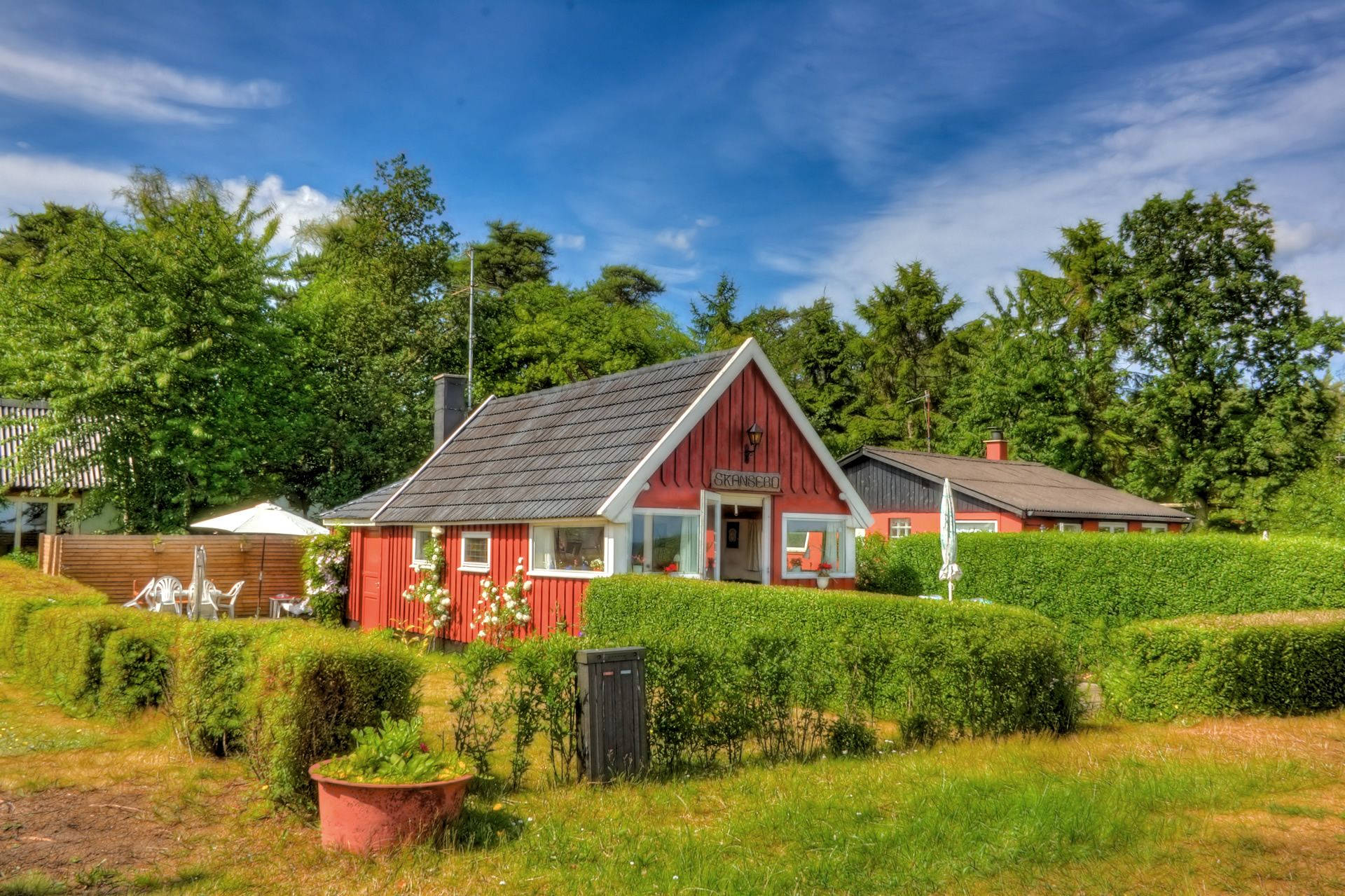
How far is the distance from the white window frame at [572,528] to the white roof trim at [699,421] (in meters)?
0.50

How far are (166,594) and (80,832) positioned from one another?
1554 centimetres

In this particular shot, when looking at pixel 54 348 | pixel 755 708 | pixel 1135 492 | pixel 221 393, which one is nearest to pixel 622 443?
pixel 755 708

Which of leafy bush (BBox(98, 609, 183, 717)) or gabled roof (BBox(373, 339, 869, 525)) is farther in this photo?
gabled roof (BBox(373, 339, 869, 525))

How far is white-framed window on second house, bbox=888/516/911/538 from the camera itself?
3112cm

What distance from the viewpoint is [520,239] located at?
52.2 meters

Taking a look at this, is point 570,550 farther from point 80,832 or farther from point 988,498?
point 988,498

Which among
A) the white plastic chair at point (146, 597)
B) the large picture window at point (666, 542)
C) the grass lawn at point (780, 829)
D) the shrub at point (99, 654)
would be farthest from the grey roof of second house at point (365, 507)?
the grass lawn at point (780, 829)

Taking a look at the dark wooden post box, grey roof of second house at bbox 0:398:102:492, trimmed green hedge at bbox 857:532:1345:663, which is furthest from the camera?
grey roof of second house at bbox 0:398:102:492

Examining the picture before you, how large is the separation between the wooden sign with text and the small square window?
423 cm

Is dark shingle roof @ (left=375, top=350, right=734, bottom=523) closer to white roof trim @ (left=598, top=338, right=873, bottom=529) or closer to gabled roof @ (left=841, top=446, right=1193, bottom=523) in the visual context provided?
white roof trim @ (left=598, top=338, right=873, bottom=529)

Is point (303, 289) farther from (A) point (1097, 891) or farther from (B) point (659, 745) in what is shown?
(A) point (1097, 891)

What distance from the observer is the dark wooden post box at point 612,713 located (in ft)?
25.6

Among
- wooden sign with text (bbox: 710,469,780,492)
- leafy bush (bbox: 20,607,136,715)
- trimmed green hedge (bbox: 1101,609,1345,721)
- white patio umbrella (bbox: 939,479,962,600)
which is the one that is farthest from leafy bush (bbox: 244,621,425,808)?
white patio umbrella (bbox: 939,479,962,600)

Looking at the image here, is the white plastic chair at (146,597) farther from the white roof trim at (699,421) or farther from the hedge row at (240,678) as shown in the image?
the white roof trim at (699,421)
